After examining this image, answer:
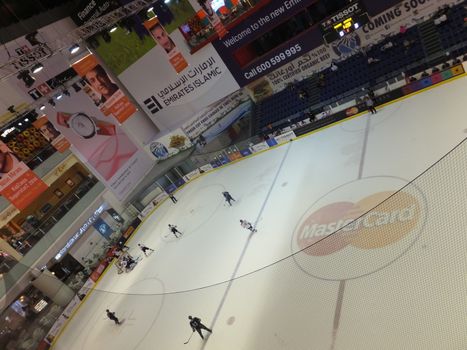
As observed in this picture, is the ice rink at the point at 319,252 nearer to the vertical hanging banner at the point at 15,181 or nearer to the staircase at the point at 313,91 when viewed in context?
the staircase at the point at 313,91

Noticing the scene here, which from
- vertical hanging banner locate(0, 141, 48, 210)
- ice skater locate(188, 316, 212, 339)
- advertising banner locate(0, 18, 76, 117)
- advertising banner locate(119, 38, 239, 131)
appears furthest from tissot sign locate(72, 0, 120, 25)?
ice skater locate(188, 316, 212, 339)

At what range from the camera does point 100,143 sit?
2400 cm

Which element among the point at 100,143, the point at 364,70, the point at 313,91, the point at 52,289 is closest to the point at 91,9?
the point at 100,143

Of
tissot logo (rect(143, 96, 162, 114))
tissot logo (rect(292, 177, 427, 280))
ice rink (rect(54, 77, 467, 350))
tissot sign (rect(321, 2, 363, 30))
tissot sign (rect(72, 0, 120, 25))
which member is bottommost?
ice rink (rect(54, 77, 467, 350))

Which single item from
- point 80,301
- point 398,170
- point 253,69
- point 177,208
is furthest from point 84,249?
point 398,170

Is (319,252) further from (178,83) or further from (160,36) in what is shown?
(178,83)

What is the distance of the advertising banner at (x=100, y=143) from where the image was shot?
22.1m

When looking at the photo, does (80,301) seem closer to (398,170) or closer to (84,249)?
(84,249)

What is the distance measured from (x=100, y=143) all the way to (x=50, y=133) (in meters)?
4.89

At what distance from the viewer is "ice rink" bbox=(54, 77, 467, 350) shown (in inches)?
233

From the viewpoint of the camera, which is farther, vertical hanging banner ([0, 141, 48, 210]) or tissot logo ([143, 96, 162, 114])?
tissot logo ([143, 96, 162, 114])

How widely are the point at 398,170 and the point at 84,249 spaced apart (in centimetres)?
1911

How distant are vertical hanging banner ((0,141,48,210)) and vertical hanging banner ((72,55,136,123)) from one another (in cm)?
443

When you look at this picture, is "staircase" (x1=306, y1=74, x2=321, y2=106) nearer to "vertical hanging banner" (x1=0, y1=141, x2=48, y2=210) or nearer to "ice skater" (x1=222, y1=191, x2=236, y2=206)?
"ice skater" (x1=222, y1=191, x2=236, y2=206)
